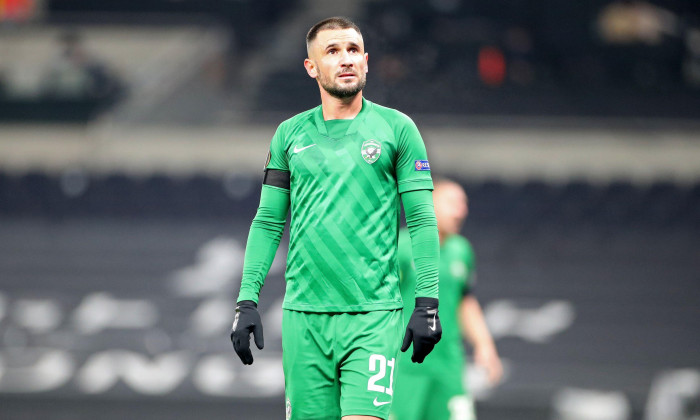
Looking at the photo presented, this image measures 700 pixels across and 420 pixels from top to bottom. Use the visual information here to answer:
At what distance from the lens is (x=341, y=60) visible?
3.58 metres

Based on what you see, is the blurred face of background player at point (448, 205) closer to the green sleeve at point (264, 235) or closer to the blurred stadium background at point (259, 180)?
the green sleeve at point (264, 235)

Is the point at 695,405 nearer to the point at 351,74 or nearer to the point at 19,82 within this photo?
the point at 351,74

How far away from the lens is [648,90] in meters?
13.8

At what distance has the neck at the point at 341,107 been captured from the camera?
3.68 metres

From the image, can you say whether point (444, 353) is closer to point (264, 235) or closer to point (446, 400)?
point (446, 400)

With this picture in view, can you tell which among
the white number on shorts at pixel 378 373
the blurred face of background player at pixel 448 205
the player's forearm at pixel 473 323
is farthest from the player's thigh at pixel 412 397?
the white number on shorts at pixel 378 373

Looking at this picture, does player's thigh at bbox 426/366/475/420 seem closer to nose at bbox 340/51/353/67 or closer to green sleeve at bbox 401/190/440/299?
green sleeve at bbox 401/190/440/299

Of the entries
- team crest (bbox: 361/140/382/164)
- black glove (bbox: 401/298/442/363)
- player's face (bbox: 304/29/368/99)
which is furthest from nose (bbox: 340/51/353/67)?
black glove (bbox: 401/298/442/363)

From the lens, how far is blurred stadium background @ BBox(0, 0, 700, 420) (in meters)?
10.2

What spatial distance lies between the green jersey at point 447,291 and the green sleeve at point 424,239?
5.97 feet

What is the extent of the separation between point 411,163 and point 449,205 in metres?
2.13

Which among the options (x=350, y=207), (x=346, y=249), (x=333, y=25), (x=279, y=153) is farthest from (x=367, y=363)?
(x=333, y=25)

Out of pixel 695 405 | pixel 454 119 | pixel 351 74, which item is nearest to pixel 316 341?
pixel 351 74

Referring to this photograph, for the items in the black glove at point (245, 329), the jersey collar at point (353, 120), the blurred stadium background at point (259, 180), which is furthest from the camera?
the blurred stadium background at point (259, 180)
